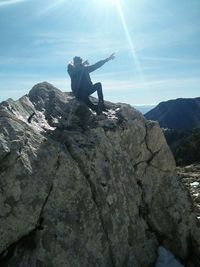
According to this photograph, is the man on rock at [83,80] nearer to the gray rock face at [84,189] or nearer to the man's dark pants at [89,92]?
the man's dark pants at [89,92]

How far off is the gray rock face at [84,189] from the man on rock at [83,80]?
30.7 inches

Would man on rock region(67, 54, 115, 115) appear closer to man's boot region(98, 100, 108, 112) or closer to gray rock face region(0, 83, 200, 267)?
man's boot region(98, 100, 108, 112)

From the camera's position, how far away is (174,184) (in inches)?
765

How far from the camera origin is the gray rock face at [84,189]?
1231 cm

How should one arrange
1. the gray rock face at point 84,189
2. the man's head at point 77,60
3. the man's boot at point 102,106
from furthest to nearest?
the man's head at point 77,60
the man's boot at point 102,106
the gray rock face at point 84,189

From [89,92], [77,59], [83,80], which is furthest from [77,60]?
[89,92]

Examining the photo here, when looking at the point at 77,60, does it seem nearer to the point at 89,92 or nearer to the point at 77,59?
the point at 77,59

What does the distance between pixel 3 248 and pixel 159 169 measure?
31.8 feet

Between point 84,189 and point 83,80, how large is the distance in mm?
8246

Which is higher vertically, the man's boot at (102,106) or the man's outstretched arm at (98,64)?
the man's outstretched arm at (98,64)

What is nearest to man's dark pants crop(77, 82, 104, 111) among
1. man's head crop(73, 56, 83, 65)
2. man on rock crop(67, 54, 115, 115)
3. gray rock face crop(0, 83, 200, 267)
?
man on rock crop(67, 54, 115, 115)

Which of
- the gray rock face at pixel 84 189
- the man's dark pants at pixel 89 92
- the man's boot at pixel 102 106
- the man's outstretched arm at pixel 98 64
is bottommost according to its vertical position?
the gray rock face at pixel 84 189

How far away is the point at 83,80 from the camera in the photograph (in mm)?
20938

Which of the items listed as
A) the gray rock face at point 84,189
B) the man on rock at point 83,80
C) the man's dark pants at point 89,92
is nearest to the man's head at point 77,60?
the man on rock at point 83,80
